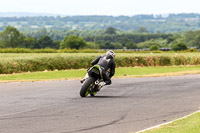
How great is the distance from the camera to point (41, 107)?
12867 millimetres

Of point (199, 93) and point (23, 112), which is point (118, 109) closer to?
point (23, 112)

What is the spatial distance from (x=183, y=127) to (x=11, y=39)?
5517 inches

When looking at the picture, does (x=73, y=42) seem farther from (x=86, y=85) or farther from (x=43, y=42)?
(x=86, y=85)

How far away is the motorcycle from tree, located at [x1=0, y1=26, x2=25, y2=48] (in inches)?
4975

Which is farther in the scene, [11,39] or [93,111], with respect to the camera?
[11,39]

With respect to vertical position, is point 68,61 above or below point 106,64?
below

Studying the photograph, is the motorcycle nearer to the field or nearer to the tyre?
the tyre

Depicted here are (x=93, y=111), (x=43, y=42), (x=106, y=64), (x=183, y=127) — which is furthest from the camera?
(x=43, y=42)

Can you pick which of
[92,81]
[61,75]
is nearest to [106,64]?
[92,81]

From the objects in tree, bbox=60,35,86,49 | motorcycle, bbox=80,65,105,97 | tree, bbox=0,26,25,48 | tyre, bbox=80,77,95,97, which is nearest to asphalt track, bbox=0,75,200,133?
tyre, bbox=80,77,95,97

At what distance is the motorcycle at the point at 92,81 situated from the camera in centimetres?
1546

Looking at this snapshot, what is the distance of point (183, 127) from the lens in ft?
32.4

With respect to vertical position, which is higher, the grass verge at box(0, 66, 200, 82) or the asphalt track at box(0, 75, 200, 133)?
the asphalt track at box(0, 75, 200, 133)

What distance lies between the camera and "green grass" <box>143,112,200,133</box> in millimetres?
9461
